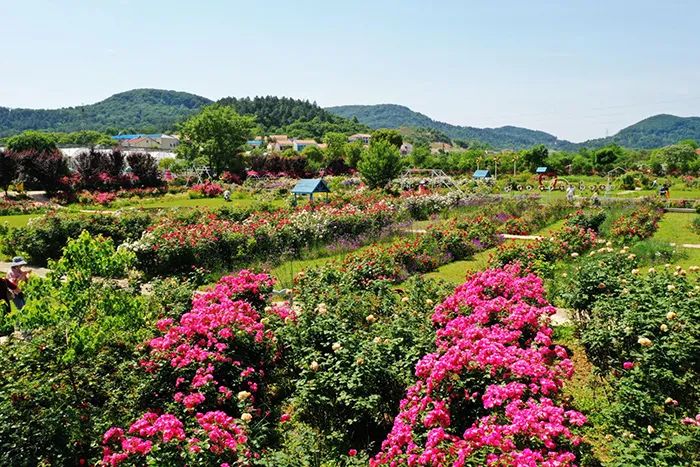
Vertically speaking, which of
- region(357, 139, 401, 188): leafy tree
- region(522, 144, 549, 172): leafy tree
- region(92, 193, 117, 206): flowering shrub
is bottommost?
region(92, 193, 117, 206): flowering shrub

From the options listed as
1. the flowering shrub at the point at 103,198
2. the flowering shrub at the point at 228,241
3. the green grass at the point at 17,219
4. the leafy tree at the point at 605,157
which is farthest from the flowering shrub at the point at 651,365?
the leafy tree at the point at 605,157

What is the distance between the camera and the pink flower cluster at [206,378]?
12.0 feet

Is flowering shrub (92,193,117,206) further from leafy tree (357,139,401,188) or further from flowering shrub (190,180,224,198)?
leafy tree (357,139,401,188)

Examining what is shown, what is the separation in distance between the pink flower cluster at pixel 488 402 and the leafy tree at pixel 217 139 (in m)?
45.8

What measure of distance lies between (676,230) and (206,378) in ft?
59.2

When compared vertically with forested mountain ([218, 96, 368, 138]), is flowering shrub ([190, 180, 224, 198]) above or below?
below

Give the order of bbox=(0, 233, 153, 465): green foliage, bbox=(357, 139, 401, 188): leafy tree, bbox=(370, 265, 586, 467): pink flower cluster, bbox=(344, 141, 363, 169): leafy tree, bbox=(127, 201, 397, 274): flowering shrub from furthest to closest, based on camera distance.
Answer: bbox=(344, 141, 363, 169): leafy tree → bbox=(357, 139, 401, 188): leafy tree → bbox=(127, 201, 397, 274): flowering shrub → bbox=(0, 233, 153, 465): green foliage → bbox=(370, 265, 586, 467): pink flower cluster

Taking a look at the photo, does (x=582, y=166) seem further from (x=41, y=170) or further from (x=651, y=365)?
(x=651, y=365)

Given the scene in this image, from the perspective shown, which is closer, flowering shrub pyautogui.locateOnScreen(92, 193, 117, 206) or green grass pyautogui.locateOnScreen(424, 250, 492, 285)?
green grass pyautogui.locateOnScreen(424, 250, 492, 285)

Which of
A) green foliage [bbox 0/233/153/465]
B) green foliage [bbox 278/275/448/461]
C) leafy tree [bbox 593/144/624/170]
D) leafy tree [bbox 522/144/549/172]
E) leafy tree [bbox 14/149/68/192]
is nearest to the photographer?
green foliage [bbox 0/233/153/465]

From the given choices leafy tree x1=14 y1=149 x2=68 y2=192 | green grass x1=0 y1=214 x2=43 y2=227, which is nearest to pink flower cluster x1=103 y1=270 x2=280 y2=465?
Result: green grass x1=0 y1=214 x2=43 y2=227

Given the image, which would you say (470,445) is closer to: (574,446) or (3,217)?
(574,446)

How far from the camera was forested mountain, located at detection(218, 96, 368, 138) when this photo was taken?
154 meters

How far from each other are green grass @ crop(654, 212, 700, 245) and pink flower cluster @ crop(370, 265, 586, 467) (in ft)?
40.8
